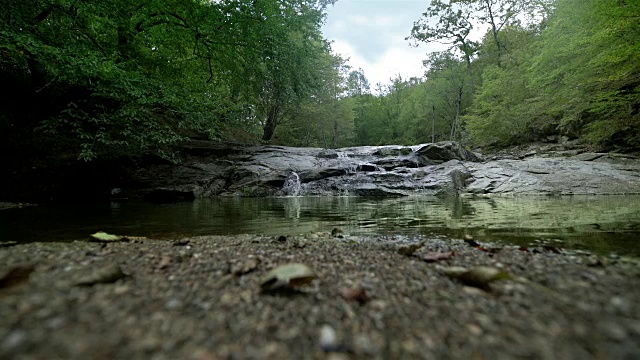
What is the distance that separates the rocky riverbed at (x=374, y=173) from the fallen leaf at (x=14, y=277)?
37.1 ft

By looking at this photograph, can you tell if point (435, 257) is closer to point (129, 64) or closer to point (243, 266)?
point (243, 266)

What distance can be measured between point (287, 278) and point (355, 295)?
0.43 m

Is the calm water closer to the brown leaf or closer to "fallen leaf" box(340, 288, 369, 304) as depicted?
the brown leaf

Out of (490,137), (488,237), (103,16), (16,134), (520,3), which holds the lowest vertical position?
(488,237)

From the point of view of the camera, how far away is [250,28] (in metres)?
9.98

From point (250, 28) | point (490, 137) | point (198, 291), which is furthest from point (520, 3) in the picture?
point (198, 291)

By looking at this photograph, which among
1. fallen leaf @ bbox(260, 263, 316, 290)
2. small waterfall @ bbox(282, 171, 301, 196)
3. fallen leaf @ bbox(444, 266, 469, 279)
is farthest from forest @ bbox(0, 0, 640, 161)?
fallen leaf @ bbox(444, 266, 469, 279)

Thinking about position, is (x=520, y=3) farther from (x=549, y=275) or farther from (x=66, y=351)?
(x=66, y=351)

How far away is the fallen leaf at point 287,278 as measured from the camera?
171cm

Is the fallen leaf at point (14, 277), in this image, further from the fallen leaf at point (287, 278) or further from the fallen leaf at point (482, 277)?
the fallen leaf at point (482, 277)

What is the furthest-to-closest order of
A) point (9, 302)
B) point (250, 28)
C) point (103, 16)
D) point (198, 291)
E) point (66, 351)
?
point (250, 28) → point (103, 16) → point (198, 291) → point (9, 302) → point (66, 351)

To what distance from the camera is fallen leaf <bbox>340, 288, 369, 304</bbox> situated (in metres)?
1.60

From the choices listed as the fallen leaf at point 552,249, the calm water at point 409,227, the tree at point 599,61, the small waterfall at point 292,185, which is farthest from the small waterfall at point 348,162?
the fallen leaf at point 552,249

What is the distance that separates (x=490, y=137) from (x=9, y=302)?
23741mm
